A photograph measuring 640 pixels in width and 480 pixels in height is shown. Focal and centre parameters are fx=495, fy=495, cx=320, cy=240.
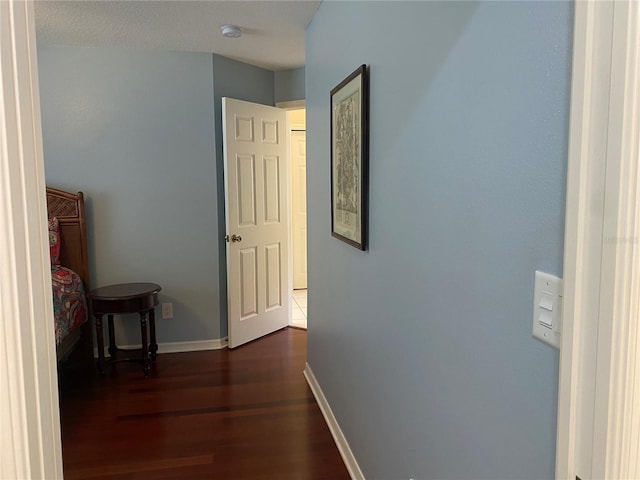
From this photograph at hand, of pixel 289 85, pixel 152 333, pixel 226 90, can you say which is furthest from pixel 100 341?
pixel 289 85

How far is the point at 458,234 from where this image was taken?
47.4 inches

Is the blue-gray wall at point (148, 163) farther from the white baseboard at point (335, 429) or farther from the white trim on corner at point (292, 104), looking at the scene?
the white baseboard at point (335, 429)

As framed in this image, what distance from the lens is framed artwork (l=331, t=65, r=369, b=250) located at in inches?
75.5

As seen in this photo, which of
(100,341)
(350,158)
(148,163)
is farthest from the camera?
(148,163)

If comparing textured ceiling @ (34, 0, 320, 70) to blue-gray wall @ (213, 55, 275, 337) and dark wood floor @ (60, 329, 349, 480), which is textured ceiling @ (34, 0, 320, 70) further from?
dark wood floor @ (60, 329, 349, 480)

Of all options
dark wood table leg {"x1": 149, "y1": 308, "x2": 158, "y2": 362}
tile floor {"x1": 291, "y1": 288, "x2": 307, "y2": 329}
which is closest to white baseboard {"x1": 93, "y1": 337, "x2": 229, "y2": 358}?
dark wood table leg {"x1": 149, "y1": 308, "x2": 158, "y2": 362}

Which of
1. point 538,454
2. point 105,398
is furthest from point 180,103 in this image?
point 538,454

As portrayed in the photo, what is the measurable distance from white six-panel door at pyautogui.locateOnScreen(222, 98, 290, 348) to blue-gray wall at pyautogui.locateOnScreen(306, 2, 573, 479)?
1878 mm

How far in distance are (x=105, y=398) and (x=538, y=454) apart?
288 centimetres

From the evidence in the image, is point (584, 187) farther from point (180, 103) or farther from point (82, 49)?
point (82, 49)

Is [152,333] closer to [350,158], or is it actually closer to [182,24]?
[182,24]

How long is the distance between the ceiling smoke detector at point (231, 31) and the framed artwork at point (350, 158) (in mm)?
1098

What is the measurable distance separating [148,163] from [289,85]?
4.57 feet

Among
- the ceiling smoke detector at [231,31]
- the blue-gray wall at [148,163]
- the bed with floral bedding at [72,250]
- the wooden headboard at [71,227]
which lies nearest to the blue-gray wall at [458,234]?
the ceiling smoke detector at [231,31]
